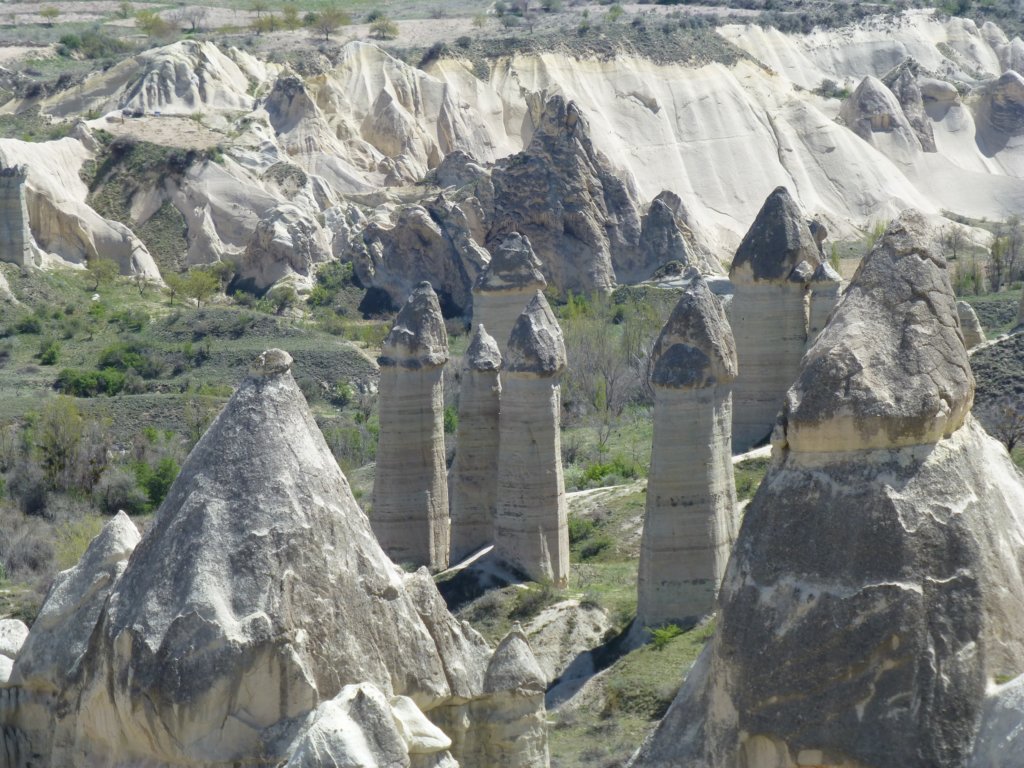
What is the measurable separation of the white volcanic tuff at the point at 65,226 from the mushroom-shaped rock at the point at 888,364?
5492 cm

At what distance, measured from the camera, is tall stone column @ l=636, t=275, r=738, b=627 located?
21062mm

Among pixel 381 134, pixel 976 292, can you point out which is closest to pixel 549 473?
pixel 976 292

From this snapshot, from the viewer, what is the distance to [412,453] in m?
24.5

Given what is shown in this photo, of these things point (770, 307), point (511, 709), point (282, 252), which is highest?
point (282, 252)

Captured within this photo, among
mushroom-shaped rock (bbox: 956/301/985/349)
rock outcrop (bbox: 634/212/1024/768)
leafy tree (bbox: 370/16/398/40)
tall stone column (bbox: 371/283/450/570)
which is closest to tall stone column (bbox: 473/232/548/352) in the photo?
tall stone column (bbox: 371/283/450/570)

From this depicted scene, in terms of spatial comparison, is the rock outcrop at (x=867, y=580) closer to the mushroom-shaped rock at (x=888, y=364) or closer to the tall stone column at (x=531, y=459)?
the mushroom-shaped rock at (x=888, y=364)

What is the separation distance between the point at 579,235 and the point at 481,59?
88.8ft

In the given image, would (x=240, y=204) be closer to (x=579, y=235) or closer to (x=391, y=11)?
(x=579, y=235)

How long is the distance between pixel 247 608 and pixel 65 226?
55856 mm

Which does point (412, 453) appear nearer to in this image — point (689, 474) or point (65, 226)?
point (689, 474)

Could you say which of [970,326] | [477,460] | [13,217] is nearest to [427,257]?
[13,217]

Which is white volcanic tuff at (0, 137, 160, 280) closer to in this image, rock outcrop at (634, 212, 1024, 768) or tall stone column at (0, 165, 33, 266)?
tall stone column at (0, 165, 33, 266)

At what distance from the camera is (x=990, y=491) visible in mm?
6520

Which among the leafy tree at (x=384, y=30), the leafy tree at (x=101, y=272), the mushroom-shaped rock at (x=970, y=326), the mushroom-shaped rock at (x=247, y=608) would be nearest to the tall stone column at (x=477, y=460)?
the mushroom-shaped rock at (x=970, y=326)
